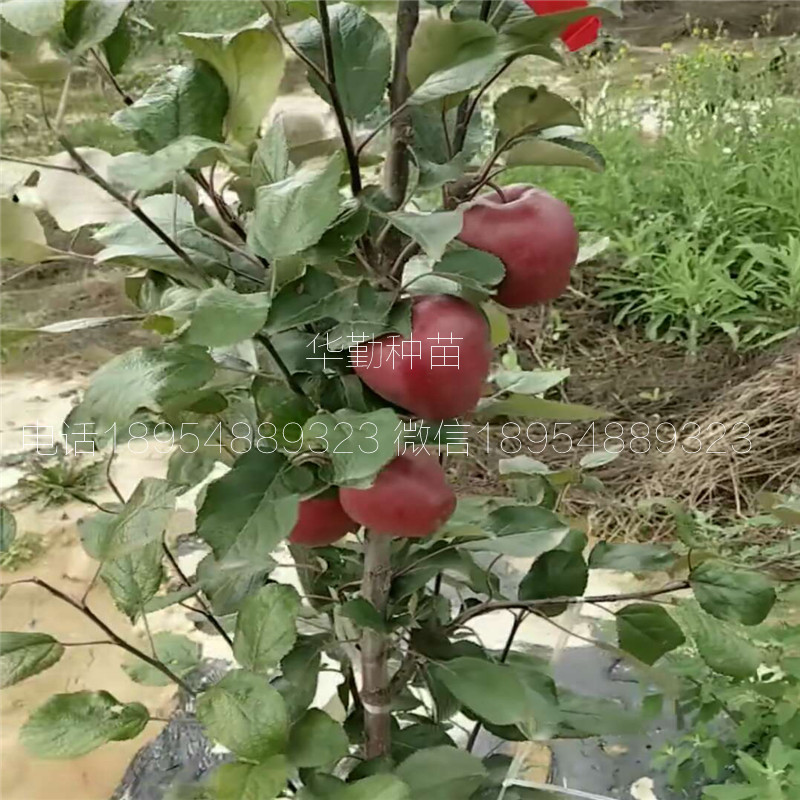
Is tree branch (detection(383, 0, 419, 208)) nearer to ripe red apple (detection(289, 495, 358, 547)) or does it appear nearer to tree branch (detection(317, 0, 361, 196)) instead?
tree branch (detection(317, 0, 361, 196))

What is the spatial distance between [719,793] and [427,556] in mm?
334

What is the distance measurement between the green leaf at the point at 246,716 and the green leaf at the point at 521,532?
0.56 feet

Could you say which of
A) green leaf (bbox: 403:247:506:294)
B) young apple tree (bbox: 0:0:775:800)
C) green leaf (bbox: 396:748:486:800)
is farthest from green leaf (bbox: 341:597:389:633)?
green leaf (bbox: 403:247:506:294)

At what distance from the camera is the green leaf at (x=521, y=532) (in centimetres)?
59

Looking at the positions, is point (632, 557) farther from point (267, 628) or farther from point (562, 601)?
point (267, 628)

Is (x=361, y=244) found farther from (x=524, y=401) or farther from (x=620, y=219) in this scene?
(x=620, y=219)

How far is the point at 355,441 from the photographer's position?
0.43 metres

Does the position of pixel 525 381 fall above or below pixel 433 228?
below

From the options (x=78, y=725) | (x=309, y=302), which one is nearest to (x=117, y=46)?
(x=309, y=302)

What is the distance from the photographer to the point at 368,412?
47 centimetres

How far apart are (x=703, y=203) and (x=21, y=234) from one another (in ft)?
6.78

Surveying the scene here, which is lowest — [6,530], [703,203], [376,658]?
[703,203]

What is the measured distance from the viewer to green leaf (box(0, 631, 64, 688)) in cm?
55

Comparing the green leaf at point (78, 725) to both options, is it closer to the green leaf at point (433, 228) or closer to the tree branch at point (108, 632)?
the tree branch at point (108, 632)
